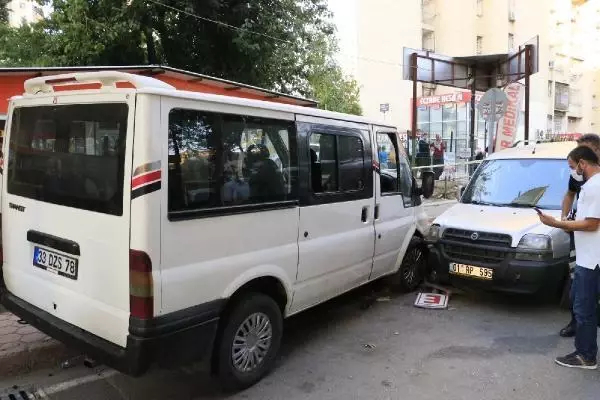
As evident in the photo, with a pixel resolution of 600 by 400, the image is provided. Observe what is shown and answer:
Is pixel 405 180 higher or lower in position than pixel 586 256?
higher

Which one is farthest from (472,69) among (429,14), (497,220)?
(429,14)

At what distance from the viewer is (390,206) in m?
5.41

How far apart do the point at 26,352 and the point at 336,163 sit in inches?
116

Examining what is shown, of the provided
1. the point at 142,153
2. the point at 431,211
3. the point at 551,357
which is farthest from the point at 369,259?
the point at 431,211

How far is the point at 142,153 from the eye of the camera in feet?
9.61

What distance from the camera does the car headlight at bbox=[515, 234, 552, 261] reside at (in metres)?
5.27

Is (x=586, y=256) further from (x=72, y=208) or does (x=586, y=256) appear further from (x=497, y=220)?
(x=72, y=208)

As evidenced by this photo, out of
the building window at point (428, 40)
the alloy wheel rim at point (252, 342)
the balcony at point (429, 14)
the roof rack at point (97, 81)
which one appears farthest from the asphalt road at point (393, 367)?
the balcony at point (429, 14)

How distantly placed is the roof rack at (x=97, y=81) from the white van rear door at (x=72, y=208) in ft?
0.33

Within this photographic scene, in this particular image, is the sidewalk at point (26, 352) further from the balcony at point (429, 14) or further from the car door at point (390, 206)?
the balcony at point (429, 14)

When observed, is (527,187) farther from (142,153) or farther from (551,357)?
(142,153)

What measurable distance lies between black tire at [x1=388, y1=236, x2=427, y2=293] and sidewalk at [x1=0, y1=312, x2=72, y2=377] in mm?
3605

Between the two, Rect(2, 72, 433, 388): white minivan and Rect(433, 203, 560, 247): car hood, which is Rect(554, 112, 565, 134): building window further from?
Rect(2, 72, 433, 388): white minivan

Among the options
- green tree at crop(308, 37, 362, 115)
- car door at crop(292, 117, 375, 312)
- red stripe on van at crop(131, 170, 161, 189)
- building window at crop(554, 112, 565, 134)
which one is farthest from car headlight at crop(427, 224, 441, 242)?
building window at crop(554, 112, 565, 134)
